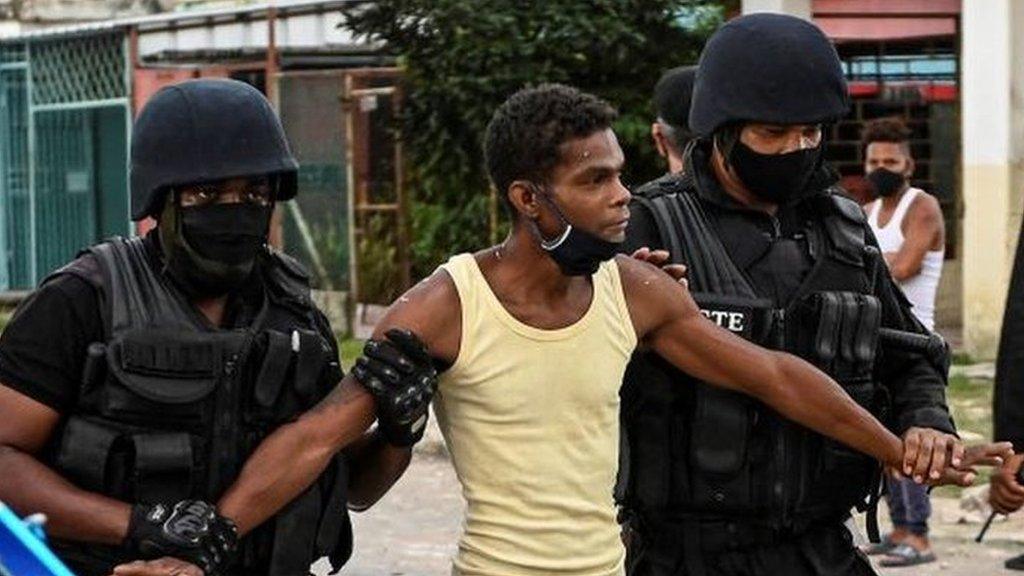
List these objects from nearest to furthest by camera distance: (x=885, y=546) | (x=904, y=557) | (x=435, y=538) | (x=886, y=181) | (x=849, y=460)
Answer: (x=849, y=460), (x=904, y=557), (x=885, y=546), (x=886, y=181), (x=435, y=538)

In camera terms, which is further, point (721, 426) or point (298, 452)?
point (721, 426)

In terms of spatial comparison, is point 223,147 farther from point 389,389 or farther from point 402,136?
point 402,136

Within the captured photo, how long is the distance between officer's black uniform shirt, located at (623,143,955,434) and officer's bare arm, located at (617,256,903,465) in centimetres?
20

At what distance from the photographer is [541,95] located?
4.45m

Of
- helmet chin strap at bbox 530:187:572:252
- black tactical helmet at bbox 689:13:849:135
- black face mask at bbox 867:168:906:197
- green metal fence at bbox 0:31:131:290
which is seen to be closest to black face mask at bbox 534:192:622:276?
helmet chin strap at bbox 530:187:572:252

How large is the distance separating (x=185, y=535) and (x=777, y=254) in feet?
4.95

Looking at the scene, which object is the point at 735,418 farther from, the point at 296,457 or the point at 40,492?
the point at 40,492

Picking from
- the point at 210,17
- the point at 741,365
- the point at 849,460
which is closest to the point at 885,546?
the point at 849,460

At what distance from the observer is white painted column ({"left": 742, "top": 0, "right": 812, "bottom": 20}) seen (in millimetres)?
15938

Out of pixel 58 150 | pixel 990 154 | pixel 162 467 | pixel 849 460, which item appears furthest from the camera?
pixel 58 150

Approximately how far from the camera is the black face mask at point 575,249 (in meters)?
4.40

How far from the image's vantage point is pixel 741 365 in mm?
4758

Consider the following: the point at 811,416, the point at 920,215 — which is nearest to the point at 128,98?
the point at 920,215

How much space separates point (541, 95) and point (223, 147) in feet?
1.87
